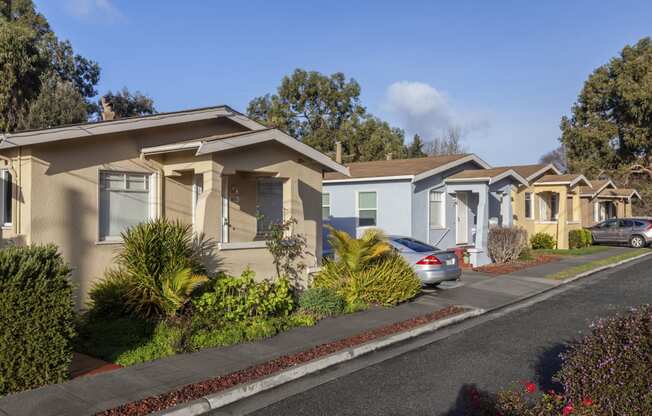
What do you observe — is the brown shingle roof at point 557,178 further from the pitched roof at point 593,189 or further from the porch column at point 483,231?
the porch column at point 483,231

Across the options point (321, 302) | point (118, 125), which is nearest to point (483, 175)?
point (321, 302)

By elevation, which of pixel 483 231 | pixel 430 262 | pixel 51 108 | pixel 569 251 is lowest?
pixel 569 251

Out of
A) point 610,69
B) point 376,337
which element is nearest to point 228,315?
point 376,337

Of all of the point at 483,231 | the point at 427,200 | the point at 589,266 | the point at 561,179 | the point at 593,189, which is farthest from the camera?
the point at 593,189

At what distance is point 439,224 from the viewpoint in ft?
68.8

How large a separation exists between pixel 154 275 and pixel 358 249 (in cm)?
446

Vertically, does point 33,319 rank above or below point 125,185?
below

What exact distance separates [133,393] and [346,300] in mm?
5852

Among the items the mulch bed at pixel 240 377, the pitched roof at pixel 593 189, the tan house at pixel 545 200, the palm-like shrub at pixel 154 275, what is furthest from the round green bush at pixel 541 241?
the palm-like shrub at pixel 154 275

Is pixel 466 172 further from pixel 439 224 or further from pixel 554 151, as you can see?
pixel 554 151

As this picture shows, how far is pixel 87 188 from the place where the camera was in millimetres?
9875

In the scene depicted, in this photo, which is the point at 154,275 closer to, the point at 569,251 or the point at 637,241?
the point at 569,251

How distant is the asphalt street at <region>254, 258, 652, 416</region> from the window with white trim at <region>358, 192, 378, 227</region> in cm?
900

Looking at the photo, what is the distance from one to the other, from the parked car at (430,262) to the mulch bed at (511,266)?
4128 millimetres
